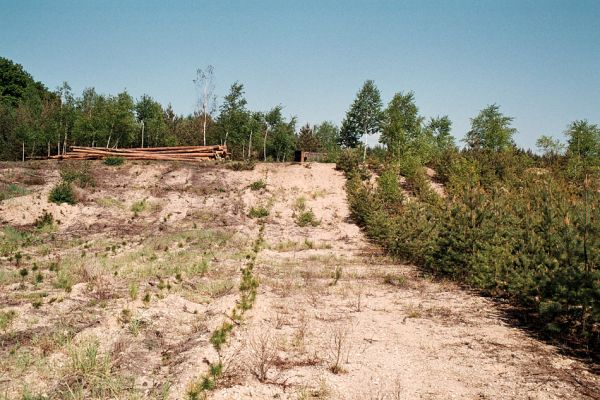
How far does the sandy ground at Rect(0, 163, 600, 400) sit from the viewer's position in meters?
5.97

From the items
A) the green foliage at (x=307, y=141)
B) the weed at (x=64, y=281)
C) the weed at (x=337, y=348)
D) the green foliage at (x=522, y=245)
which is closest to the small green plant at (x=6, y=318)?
the weed at (x=64, y=281)

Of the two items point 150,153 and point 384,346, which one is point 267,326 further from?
point 150,153

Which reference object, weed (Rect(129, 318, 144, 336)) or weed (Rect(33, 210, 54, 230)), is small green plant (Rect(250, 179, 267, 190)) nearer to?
weed (Rect(33, 210, 54, 230))

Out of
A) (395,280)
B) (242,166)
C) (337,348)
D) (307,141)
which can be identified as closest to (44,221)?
(242,166)

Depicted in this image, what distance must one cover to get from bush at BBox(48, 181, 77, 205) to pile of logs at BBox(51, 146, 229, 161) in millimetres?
10187

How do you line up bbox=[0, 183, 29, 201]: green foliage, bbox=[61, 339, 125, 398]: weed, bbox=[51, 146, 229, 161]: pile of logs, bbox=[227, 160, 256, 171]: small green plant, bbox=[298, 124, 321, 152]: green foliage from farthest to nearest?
bbox=[298, 124, 321, 152]: green foliage < bbox=[51, 146, 229, 161]: pile of logs < bbox=[227, 160, 256, 171]: small green plant < bbox=[0, 183, 29, 201]: green foliage < bbox=[61, 339, 125, 398]: weed

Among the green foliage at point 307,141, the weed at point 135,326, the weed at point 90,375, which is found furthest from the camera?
the green foliage at point 307,141

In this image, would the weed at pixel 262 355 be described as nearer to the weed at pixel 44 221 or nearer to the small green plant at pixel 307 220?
the small green plant at pixel 307 220

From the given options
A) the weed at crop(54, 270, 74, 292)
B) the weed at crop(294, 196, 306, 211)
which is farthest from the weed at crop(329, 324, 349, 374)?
the weed at crop(294, 196, 306, 211)

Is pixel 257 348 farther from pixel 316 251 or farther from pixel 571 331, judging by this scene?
pixel 316 251

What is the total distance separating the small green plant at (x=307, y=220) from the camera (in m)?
24.0

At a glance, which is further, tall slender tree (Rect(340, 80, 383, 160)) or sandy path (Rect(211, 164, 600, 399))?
tall slender tree (Rect(340, 80, 383, 160))

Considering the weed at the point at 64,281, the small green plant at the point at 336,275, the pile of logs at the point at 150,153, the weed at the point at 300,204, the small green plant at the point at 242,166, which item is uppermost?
the pile of logs at the point at 150,153

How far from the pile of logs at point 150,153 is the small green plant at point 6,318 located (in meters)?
25.6
